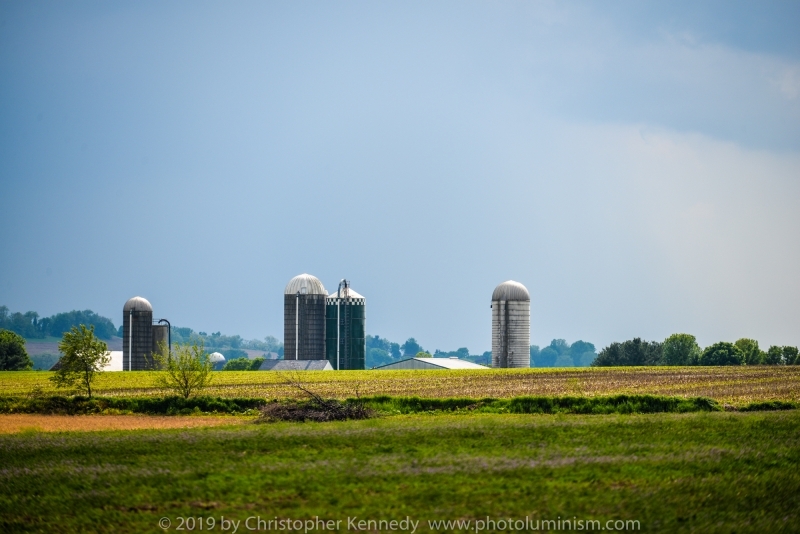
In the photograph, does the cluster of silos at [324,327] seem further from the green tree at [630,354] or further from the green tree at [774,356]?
the green tree at [774,356]

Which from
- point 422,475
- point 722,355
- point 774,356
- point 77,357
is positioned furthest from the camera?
point 774,356

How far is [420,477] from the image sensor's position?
20.1m

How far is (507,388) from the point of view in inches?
2227

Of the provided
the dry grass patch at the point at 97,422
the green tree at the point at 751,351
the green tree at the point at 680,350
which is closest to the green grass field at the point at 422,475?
the dry grass patch at the point at 97,422

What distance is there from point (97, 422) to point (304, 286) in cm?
8044

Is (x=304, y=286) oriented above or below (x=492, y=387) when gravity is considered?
above

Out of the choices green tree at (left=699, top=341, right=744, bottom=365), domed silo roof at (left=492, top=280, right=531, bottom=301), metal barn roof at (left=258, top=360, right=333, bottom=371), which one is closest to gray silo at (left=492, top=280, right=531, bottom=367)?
domed silo roof at (left=492, top=280, right=531, bottom=301)

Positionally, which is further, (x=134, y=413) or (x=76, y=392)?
(x=76, y=392)

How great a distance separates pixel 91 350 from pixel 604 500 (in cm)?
4265

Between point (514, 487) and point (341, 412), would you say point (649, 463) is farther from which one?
point (341, 412)

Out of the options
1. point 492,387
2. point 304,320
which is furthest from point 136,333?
point 492,387

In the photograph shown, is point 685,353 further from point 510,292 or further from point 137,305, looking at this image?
point 137,305

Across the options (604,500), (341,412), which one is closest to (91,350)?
(341,412)

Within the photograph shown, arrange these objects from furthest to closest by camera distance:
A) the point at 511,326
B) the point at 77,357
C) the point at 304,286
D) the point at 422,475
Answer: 1. the point at 304,286
2. the point at 511,326
3. the point at 77,357
4. the point at 422,475
